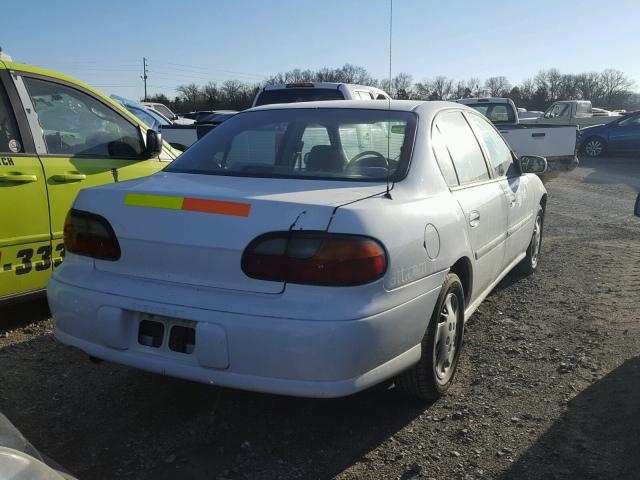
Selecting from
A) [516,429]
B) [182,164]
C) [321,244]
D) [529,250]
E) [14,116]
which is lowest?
[516,429]

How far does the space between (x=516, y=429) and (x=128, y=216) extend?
2.11 m

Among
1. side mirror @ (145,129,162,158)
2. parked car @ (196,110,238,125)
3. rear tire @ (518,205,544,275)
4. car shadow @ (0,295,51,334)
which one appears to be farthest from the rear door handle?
parked car @ (196,110,238,125)

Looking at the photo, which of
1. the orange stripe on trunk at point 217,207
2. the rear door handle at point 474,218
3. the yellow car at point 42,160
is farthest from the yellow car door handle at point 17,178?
the rear door handle at point 474,218

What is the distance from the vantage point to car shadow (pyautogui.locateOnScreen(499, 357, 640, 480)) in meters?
2.60

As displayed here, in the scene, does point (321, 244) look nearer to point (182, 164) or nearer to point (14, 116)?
point (182, 164)

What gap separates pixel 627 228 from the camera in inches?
330

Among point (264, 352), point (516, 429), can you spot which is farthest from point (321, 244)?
point (516, 429)

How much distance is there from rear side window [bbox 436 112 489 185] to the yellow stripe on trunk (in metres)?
1.72

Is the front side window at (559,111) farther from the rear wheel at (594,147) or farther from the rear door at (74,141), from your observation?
the rear door at (74,141)

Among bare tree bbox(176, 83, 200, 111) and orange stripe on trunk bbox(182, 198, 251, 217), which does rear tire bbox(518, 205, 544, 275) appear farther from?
bare tree bbox(176, 83, 200, 111)

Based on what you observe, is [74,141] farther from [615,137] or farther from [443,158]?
[615,137]

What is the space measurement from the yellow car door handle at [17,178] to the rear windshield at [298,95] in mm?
5256

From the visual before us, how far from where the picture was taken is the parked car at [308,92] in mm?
8945

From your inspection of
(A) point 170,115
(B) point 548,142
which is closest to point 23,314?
(B) point 548,142
